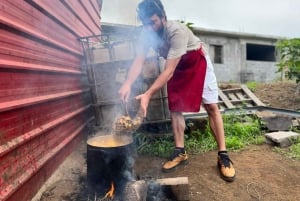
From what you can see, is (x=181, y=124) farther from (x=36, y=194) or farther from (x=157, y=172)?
(x=36, y=194)

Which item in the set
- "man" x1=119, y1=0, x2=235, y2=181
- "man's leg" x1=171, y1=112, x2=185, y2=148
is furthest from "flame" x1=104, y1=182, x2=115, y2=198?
"man's leg" x1=171, y1=112, x2=185, y2=148

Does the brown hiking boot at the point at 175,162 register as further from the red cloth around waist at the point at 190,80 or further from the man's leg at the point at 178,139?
the red cloth around waist at the point at 190,80

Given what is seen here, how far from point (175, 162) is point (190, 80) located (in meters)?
1.03

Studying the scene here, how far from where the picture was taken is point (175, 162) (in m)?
3.45

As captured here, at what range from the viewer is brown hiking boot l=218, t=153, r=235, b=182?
122 inches

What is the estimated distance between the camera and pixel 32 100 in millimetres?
2404

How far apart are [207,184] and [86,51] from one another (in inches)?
99.5

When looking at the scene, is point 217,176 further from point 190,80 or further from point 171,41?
point 171,41

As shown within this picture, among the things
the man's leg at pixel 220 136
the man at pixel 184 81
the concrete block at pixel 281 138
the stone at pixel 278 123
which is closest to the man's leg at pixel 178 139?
the man at pixel 184 81

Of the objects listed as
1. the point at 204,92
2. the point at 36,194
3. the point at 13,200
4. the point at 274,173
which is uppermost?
the point at 204,92

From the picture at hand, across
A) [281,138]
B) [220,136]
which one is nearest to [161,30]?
[220,136]

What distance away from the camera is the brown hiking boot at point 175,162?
11.1ft

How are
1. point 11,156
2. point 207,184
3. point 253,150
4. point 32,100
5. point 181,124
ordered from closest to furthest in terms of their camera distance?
1. point 11,156
2. point 32,100
3. point 207,184
4. point 181,124
5. point 253,150

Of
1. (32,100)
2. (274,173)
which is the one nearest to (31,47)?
(32,100)
